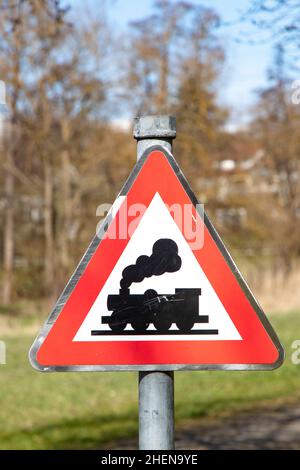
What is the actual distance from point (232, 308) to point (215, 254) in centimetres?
18

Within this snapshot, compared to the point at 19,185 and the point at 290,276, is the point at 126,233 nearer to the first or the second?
the point at 290,276

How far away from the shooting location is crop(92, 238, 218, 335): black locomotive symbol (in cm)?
273

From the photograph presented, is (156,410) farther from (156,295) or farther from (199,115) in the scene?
(199,115)

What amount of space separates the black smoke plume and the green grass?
4717 mm

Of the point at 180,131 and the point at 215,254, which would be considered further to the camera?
the point at 180,131

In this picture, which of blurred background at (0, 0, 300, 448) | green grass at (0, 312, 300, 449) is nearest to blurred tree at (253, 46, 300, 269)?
blurred background at (0, 0, 300, 448)

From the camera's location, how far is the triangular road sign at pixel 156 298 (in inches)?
108

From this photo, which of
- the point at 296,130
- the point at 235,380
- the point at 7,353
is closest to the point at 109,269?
the point at 235,380

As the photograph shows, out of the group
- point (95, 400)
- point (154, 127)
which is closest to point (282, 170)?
point (95, 400)

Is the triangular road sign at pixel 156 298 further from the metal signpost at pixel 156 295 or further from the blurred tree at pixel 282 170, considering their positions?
the blurred tree at pixel 282 170

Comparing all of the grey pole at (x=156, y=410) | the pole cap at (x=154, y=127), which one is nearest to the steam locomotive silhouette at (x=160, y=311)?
the grey pole at (x=156, y=410)

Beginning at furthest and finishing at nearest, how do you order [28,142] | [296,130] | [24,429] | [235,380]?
[296,130] < [28,142] < [235,380] < [24,429]

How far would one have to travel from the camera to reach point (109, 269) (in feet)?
9.23

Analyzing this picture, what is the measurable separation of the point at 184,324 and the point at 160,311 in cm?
9
